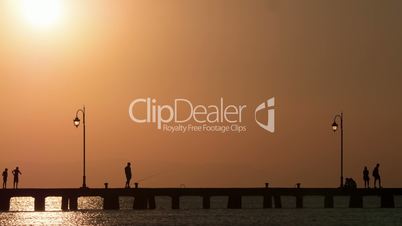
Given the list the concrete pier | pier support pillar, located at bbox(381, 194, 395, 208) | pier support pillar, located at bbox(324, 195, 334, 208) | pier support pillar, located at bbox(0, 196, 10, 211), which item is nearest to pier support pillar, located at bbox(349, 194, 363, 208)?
the concrete pier

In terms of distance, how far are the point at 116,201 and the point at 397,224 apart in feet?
76.0

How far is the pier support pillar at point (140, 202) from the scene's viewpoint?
3575 inches

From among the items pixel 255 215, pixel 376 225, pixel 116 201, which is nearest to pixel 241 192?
pixel 255 215

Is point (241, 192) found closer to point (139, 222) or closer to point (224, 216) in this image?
point (224, 216)

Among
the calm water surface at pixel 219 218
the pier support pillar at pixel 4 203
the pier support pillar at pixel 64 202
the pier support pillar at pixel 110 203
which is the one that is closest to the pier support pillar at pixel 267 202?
the calm water surface at pixel 219 218

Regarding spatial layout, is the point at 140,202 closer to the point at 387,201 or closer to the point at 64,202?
the point at 64,202

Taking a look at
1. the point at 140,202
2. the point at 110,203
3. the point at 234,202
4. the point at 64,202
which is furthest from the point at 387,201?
the point at 64,202

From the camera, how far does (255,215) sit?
91.2 metres

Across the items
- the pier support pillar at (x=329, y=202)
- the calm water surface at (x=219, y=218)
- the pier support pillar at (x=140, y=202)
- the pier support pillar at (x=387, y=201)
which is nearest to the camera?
the calm water surface at (x=219, y=218)

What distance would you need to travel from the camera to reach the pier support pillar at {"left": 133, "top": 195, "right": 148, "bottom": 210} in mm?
90812

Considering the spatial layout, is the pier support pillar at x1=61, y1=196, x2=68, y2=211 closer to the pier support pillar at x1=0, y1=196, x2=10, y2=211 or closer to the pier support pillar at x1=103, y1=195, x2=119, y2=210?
the pier support pillar at x1=103, y1=195, x2=119, y2=210

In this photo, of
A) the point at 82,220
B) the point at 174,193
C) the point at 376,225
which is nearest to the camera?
the point at 376,225

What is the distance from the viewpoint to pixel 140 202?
92062mm

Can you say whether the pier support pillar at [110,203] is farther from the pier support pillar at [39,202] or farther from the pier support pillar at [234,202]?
the pier support pillar at [234,202]
